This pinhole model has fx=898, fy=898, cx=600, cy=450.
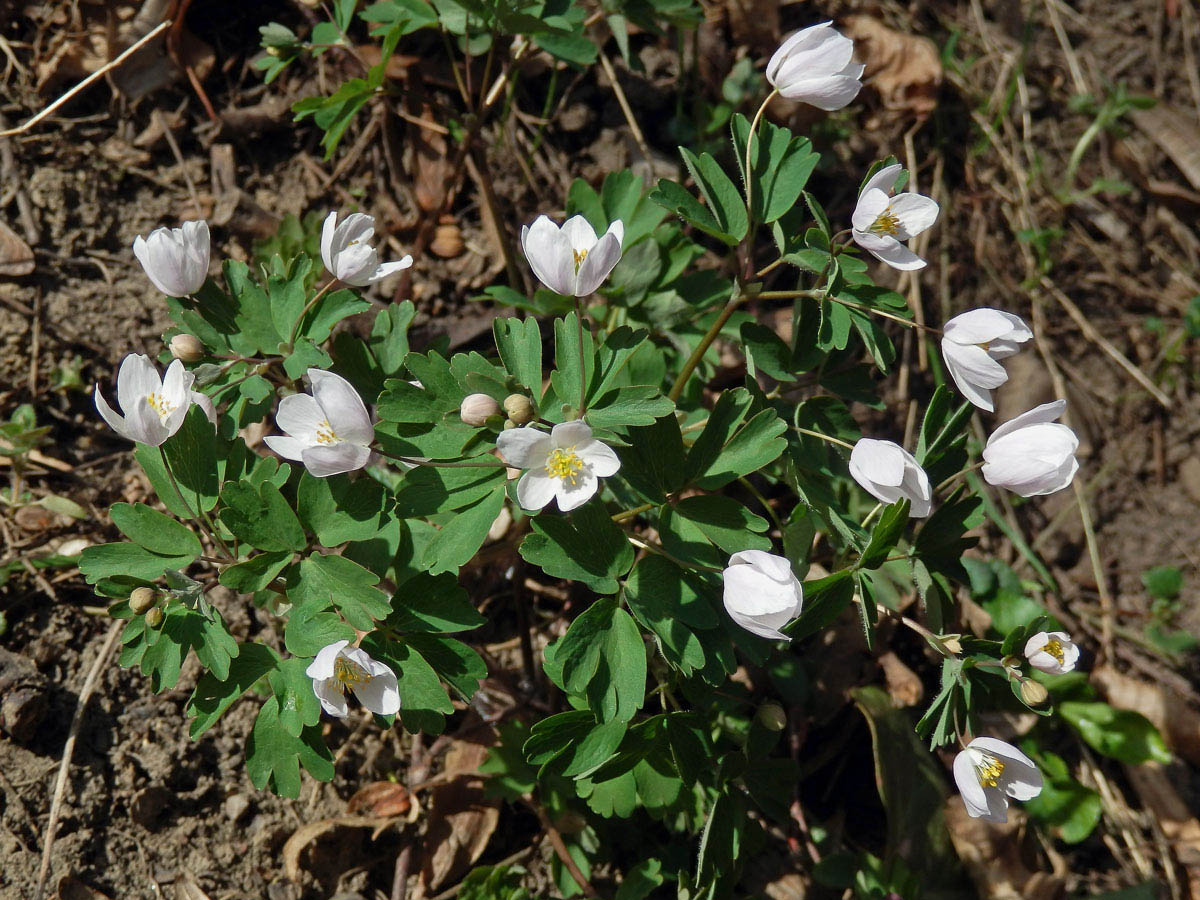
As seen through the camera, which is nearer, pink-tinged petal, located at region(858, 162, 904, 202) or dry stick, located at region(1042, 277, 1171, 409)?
pink-tinged petal, located at region(858, 162, 904, 202)

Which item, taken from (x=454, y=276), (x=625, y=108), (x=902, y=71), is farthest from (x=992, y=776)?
(x=902, y=71)

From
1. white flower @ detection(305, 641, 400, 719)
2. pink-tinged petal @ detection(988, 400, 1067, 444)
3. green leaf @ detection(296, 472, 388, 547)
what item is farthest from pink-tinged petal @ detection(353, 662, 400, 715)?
pink-tinged petal @ detection(988, 400, 1067, 444)

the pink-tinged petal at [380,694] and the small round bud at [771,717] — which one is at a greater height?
the pink-tinged petal at [380,694]

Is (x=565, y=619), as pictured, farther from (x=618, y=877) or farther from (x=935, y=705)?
(x=935, y=705)

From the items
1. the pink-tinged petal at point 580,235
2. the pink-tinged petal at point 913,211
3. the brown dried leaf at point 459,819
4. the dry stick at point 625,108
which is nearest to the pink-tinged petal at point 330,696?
the brown dried leaf at point 459,819

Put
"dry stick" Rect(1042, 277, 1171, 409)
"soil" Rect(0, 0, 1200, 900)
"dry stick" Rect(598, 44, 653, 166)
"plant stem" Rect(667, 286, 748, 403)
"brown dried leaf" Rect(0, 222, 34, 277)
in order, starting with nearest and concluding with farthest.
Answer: "plant stem" Rect(667, 286, 748, 403)
"soil" Rect(0, 0, 1200, 900)
"brown dried leaf" Rect(0, 222, 34, 277)
"dry stick" Rect(598, 44, 653, 166)
"dry stick" Rect(1042, 277, 1171, 409)

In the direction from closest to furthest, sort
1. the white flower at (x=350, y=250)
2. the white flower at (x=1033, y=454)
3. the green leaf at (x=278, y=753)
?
1. the white flower at (x=1033, y=454)
2. the green leaf at (x=278, y=753)
3. the white flower at (x=350, y=250)

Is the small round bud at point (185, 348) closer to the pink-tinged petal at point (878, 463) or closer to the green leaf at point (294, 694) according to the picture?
the green leaf at point (294, 694)

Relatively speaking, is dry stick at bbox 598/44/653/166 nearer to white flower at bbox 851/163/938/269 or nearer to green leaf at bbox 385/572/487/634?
white flower at bbox 851/163/938/269

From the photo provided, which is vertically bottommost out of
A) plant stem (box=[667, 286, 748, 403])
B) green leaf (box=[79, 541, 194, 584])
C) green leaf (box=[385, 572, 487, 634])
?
green leaf (box=[385, 572, 487, 634])
